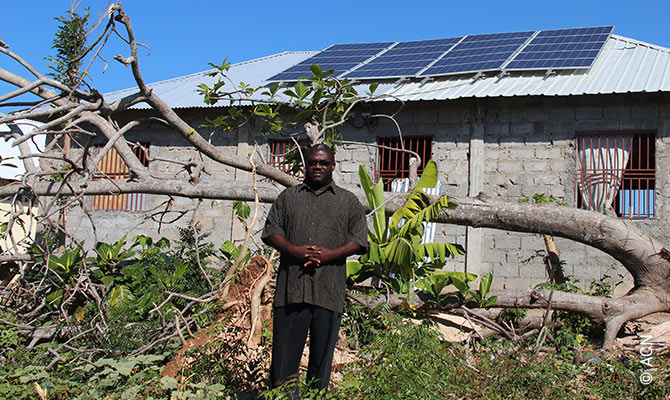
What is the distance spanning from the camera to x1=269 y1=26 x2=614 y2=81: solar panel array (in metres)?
10.5

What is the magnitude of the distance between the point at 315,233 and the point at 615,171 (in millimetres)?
6802

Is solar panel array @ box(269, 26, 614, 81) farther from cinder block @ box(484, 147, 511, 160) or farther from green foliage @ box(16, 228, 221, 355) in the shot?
green foliage @ box(16, 228, 221, 355)

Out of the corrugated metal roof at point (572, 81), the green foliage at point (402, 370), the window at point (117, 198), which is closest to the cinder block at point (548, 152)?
the corrugated metal roof at point (572, 81)

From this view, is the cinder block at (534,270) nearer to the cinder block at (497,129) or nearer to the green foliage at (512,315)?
the cinder block at (497,129)

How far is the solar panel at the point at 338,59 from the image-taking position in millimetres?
11531

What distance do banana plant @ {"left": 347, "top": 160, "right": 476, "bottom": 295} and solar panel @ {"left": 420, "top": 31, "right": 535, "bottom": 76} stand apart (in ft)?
14.6

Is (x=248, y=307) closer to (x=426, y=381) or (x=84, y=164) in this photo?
(x=426, y=381)

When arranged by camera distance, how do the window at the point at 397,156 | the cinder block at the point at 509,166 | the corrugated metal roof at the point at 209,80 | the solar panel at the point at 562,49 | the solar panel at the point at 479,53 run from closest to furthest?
the cinder block at the point at 509,166, the solar panel at the point at 562,49, the window at the point at 397,156, the solar panel at the point at 479,53, the corrugated metal roof at the point at 209,80

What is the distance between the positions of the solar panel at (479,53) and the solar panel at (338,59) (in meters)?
1.59

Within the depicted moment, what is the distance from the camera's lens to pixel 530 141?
31.8 feet

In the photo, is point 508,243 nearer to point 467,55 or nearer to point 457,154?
point 457,154

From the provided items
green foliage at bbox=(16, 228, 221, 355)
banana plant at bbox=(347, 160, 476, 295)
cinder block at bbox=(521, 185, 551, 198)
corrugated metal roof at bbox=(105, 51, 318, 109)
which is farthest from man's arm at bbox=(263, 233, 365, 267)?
corrugated metal roof at bbox=(105, 51, 318, 109)

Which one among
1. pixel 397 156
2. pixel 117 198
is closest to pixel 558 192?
pixel 397 156

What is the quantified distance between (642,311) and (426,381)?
3.61 m
